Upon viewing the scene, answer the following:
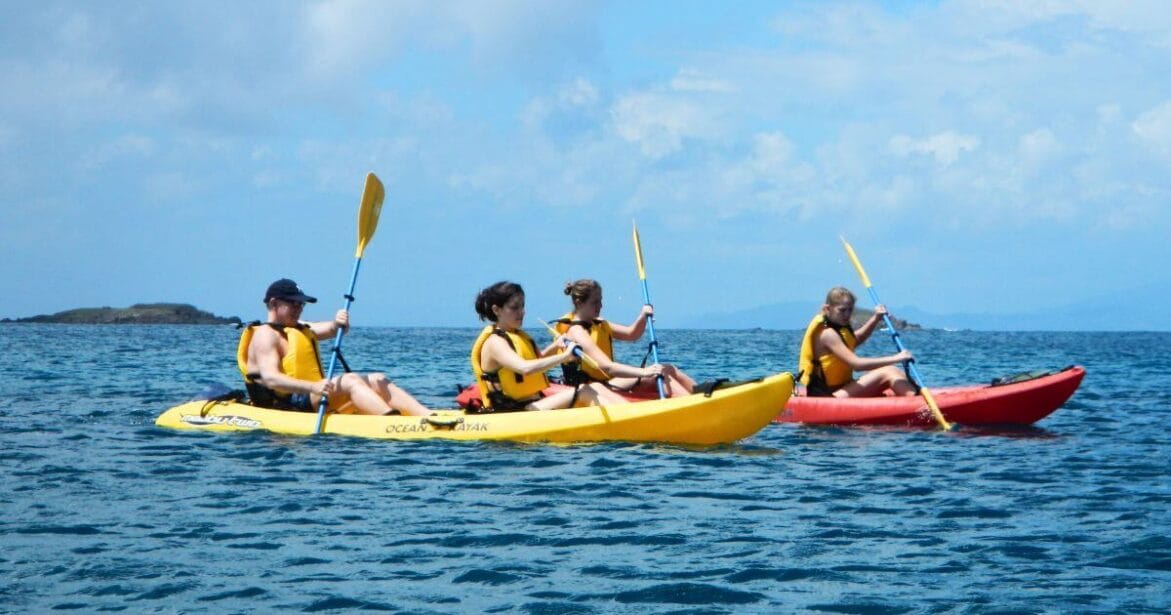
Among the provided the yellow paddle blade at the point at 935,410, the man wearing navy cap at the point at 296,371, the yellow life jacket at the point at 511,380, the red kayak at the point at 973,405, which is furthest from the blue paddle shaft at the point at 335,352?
the yellow paddle blade at the point at 935,410

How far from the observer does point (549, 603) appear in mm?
5227

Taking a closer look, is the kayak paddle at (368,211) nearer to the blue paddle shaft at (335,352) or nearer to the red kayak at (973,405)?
the blue paddle shaft at (335,352)

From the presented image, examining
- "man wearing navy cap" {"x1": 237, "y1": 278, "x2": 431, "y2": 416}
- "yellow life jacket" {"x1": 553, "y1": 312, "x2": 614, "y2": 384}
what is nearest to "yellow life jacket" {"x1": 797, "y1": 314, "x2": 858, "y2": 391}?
"yellow life jacket" {"x1": 553, "y1": 312, "x2": 614, "y2": 384}

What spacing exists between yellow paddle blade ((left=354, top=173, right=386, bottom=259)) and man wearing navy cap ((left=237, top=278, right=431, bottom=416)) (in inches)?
89.5

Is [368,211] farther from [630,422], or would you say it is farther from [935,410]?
[935,410]

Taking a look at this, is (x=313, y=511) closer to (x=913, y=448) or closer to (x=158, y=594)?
(x=158, y=594)

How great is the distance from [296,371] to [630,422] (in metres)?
2.73

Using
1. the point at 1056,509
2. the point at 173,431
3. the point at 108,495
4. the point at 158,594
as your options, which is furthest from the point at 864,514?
the point at 173,431

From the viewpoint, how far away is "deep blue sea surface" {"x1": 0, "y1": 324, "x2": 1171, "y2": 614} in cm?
536

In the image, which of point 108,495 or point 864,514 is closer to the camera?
point 864,514

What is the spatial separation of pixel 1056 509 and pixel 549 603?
3496mm

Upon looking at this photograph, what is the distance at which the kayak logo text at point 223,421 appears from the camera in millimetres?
10750

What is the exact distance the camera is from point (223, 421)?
10.9m

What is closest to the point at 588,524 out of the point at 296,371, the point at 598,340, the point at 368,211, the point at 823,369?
the point at 296,371
